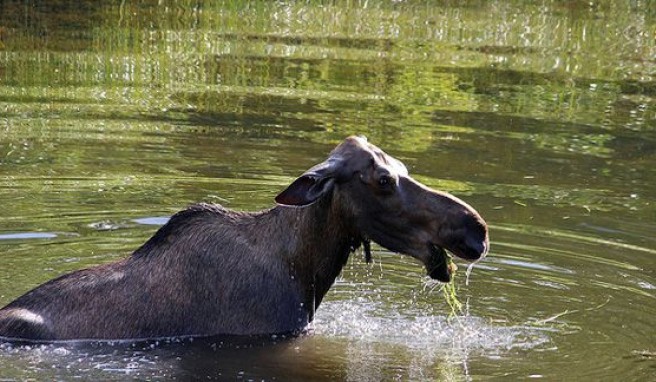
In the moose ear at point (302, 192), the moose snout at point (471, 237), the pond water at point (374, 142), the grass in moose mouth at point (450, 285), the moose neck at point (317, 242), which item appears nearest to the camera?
the moose snout at point (471, 237)

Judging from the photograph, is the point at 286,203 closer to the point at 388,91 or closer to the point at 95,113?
the point at 95,113

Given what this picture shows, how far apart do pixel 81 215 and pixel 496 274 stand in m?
3.57

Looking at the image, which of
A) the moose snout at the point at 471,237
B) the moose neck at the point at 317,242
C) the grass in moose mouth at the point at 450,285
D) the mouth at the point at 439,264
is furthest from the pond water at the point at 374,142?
the moose snout at the point at 471,237

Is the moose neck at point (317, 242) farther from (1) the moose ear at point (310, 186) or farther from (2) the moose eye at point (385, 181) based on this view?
(2) the moose eye at point (385, 181)

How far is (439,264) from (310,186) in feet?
2.98

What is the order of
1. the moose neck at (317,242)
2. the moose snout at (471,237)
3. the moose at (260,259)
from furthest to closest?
the moose neck at (317,242) < the moose at (260,259) < the moose snout at (471,237)

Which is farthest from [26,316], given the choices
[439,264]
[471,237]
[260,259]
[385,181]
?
[471,237]

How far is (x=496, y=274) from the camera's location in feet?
34.5

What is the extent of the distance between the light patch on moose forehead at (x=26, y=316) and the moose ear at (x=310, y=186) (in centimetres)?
163

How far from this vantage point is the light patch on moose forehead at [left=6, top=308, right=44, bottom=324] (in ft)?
27.4

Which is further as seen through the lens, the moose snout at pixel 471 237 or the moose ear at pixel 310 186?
the moose ear at pixel 310 186

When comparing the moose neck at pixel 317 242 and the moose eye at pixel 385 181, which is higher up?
the moose eye at pixel 385 181


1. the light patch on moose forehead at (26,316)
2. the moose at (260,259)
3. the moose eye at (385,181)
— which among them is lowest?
the light patch on moose forehead at (26,316)

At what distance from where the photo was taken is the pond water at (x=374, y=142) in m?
8.67
